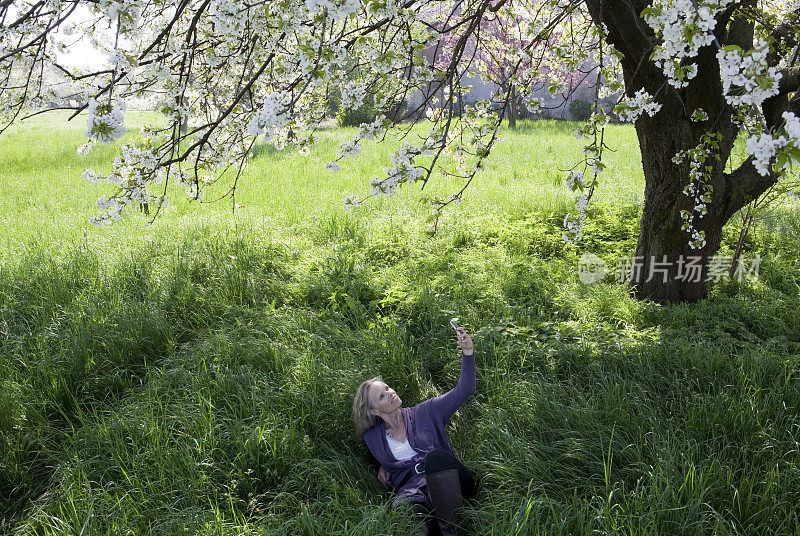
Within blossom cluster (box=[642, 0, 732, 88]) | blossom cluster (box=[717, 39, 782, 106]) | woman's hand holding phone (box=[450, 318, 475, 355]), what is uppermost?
blossom cluster (box=[642, 0, 732, 88])

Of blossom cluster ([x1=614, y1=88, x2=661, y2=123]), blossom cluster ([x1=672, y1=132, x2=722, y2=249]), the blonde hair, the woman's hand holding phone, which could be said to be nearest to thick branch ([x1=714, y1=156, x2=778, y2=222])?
blossom cluster ([x1=672, y1=132, x2=722, y2=249])

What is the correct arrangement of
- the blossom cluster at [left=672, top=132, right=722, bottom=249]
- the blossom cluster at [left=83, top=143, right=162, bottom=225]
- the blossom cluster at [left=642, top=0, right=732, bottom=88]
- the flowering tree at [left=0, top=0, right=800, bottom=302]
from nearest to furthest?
1. the blossom cluster at [left=642, top=0, right=732, bottom=88]
2. the flowering tree at [left=0, top=0, right=800, bottom=302]
3. the blossom cluster at [left=83, top=143, right=162, bottom=225]
4. the blossom cluster at [left=672, top=132, right=722, bottom=249]

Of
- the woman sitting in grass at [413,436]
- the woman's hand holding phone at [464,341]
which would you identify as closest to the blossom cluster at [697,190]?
the woman's hand holding phone at [464,341]

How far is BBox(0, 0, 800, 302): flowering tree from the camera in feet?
8.02

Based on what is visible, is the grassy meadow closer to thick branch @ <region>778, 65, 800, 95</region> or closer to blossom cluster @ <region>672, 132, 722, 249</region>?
blossom cluster @ <region>672, 132, 722, 249</region>

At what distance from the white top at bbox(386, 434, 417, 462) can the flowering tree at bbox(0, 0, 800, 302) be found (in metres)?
1.32

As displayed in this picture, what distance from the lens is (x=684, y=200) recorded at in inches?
161

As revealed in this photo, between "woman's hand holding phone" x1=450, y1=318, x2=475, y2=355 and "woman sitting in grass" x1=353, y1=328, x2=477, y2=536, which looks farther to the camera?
"woman's hand holding phone" x1=450, y1=318, x2=475, y2=355

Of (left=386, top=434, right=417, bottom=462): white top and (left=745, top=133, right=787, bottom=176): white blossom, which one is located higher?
(left=745, top=133, right=787, bottom=176): white blossom

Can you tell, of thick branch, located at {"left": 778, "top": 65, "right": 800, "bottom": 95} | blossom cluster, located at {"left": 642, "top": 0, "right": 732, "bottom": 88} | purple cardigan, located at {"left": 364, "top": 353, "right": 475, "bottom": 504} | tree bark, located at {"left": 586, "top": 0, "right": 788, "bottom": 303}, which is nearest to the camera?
blossom cluster, located at {"left": 642, "top": 0, "right": 732, "bottom": 88}

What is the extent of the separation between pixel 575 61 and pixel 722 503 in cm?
258

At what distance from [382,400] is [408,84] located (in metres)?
2.03

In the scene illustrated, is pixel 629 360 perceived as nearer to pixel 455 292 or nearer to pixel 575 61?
pixel 455 292

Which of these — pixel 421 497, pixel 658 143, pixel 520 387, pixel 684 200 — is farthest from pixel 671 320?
pixel 421 497
